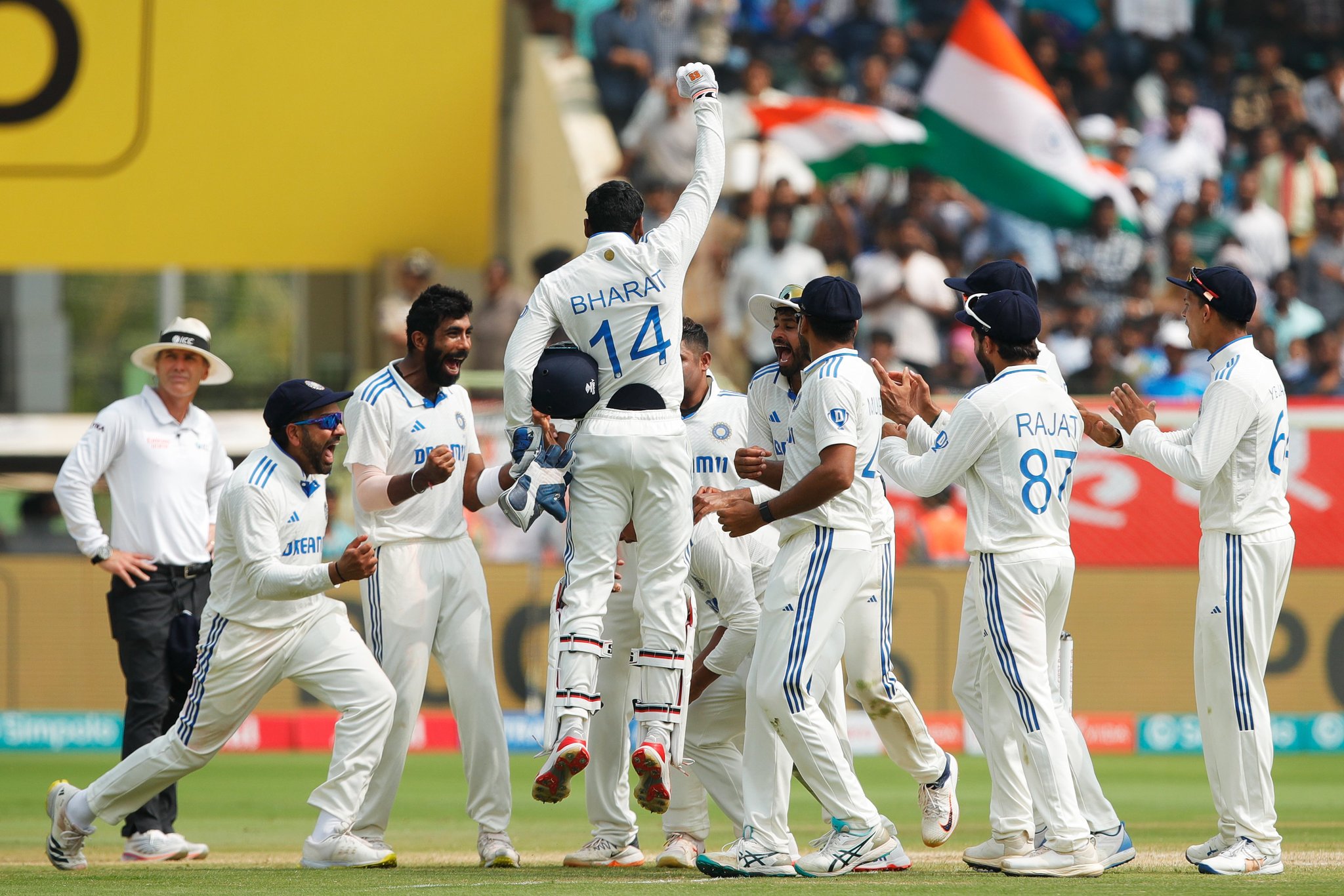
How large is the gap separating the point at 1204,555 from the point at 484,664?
346 cm

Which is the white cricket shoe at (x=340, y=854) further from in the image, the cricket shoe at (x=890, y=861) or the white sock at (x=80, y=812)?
the cricket shoe at (x=890, y=861)

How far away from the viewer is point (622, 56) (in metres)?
20.1

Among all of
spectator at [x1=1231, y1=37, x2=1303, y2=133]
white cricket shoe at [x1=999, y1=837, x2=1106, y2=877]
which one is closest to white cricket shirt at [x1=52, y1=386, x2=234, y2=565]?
white cricket shoe at [x1=999, y1=837, x2=1106, y2=877]

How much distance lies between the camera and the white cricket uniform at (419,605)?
27.6 ft

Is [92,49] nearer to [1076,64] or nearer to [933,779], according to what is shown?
[1076,64]

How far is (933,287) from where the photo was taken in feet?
59.9

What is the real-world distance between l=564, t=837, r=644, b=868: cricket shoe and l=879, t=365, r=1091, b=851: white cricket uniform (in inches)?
74.0

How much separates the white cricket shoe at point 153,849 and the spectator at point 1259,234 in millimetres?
14294

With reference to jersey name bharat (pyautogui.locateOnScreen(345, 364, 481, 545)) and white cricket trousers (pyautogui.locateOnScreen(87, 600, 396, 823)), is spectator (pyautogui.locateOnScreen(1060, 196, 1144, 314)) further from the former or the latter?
white cricket trousers (pyautogui.locateOnScreen(87, 600, 396, 823))

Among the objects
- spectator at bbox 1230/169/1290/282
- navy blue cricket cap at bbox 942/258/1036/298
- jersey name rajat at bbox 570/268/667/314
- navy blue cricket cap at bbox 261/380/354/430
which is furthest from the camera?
spectator at bbox 1230/169/1290/282

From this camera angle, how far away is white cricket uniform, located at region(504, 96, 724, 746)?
780 cm

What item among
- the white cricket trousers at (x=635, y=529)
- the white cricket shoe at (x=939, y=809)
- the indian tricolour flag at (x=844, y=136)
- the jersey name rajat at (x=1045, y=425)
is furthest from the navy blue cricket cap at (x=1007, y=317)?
the indian tricolour flag at (x=844, y=136)

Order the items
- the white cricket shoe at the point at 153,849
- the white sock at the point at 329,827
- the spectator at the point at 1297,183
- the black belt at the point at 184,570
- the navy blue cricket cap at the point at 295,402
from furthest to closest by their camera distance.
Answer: the spectator at the point at 1297,183 → the black belt at the point at 184,570 → the white cricket shoe at the point at 153,849 → the navy blue cricket cap at the point at 295,402 → the white sock at the point at 329,827

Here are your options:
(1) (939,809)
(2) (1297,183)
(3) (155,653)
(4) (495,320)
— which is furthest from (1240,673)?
(2) (1297,183)
